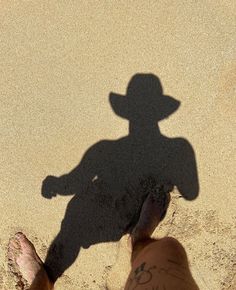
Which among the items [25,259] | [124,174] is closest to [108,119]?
[124,174]

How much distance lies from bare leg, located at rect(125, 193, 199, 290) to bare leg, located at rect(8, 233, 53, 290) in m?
0.80

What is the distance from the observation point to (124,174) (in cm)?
360

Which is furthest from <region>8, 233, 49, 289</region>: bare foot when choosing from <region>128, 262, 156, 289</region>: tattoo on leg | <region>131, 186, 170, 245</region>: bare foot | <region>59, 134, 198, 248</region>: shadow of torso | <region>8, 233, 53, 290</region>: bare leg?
<region>128, 262, 156, 289</region>: tattoo on leg

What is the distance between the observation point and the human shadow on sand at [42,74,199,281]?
3.57 m

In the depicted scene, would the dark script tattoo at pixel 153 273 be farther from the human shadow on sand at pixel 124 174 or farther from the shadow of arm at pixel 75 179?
the shadow of arm at pixel 75 179

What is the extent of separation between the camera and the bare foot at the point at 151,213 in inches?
138

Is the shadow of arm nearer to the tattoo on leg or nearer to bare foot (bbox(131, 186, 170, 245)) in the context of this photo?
bare foot (bbox(131, 186, 170, 245))

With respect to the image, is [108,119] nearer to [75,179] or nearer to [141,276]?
[75,179]

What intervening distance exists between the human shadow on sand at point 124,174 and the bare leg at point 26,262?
7.4 inches

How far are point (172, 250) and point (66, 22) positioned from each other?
1910 millimetres

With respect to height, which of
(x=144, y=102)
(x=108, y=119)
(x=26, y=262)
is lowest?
(x=26, y=262)

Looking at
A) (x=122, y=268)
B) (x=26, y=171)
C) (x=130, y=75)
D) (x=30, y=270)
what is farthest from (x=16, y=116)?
(x=122, y=268)

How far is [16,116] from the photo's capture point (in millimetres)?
3602

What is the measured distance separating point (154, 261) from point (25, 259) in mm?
1239
